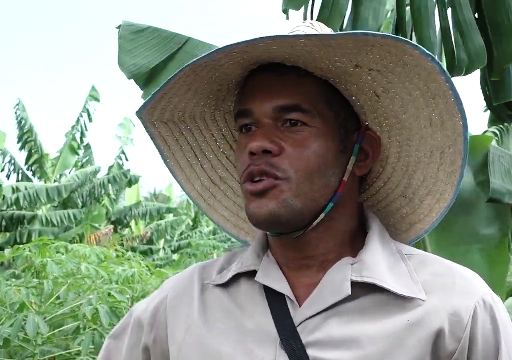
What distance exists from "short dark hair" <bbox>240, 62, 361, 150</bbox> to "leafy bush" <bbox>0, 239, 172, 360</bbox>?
33.2 inches

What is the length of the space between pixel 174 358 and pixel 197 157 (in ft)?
1.45

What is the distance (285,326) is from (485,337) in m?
0.28

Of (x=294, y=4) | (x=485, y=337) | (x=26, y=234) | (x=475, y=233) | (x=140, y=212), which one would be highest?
(x=294, y=4)

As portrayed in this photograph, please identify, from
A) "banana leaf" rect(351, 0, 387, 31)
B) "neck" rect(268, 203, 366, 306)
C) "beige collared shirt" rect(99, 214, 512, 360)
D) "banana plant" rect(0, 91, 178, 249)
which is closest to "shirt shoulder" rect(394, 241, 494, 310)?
"beige collared shirt" rect(99, 214, 512, 360)

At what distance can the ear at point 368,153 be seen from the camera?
45.9 inches

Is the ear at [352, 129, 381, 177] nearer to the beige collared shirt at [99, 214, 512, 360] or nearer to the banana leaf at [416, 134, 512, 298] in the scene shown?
the beige collared shirt at [99, 214, 512, 360]

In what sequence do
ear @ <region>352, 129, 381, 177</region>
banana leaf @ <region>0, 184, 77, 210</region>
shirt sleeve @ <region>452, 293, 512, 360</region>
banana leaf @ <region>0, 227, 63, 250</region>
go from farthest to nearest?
1. banana leaf @ <region>0, 227, 63, 250</region>
2. banana leaf @ <region>0, 184, 77, 210</region>
3. ear @ <region>352, 129, 381, 177</region>
4. shirt sleeve @ <region>452, 293, 512, 360</region>

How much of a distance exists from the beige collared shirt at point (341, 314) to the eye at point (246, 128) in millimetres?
195

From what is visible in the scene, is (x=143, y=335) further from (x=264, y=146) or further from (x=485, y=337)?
(x=485, y=337)

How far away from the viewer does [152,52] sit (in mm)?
2191

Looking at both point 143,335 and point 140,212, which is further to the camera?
point 140,212

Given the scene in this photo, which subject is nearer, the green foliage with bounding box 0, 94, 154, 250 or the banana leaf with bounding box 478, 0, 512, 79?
the banana leaf with bounding box 478, 0, 512, 79

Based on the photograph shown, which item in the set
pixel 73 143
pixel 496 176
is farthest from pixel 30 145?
pixel 496 176

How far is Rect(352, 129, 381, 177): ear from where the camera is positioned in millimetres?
1167
